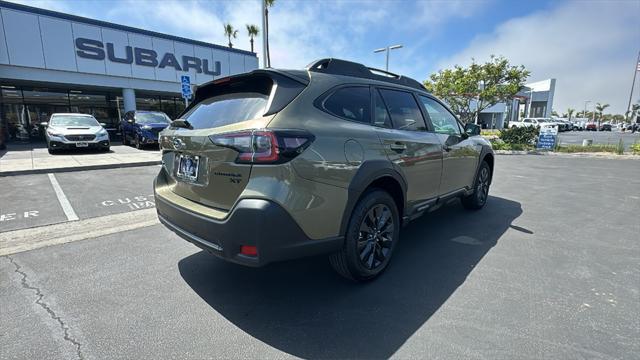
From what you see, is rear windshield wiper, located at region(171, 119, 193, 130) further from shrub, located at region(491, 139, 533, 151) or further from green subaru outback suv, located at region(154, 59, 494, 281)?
shrub, located at region(491, 139, 533, 151)

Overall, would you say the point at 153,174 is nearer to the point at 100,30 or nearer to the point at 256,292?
the point at 256,292

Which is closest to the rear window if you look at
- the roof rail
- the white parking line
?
the roof rail

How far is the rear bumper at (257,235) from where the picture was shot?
2.08 meters

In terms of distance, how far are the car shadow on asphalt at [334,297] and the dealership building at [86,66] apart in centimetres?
1591

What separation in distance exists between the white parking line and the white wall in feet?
37.9

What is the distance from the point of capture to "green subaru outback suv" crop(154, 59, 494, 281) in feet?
7.06

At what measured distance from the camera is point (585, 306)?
2621mm

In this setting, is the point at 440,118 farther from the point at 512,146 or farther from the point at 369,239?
the point at 512,146

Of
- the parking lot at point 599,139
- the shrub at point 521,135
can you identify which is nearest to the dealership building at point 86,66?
the shrub at point 521,135

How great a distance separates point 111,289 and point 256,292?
1283mm

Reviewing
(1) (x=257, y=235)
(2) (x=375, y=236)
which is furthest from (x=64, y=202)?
(2) (x=375, y=236)

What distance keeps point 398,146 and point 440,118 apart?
4.73 feet

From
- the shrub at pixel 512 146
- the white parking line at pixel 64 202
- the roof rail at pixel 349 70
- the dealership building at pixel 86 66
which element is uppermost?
the dealership building at pixel 86 66

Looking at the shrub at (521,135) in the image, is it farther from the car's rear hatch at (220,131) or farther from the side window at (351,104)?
the car's rear hatch at (220,131)
